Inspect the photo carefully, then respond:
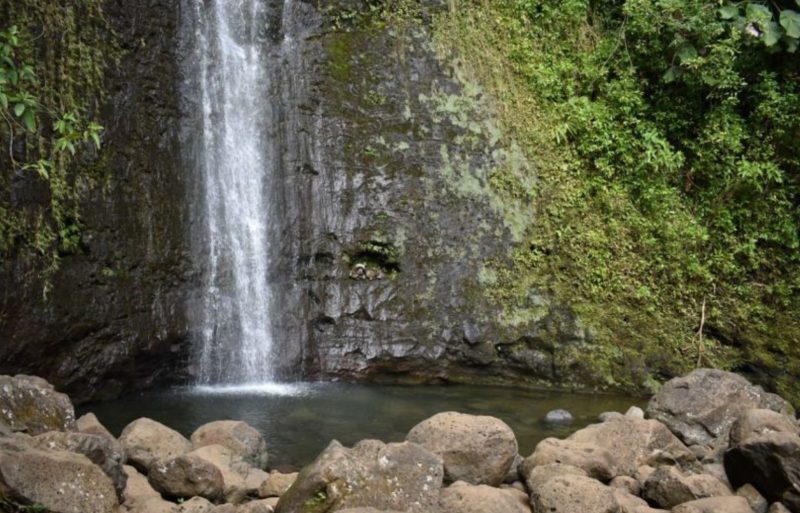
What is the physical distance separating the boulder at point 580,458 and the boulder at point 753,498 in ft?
2.84

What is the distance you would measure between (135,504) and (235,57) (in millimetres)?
7509

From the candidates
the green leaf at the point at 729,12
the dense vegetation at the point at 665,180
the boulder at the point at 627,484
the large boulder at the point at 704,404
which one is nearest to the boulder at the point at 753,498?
the boulder at the point at 627,484

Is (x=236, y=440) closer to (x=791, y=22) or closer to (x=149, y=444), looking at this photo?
(x=149, y=444)

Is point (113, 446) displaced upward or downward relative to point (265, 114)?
downward

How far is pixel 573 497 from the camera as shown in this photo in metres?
4.74

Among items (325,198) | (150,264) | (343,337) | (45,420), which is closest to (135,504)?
(45,420)

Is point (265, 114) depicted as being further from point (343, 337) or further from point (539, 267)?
point (539, 267)

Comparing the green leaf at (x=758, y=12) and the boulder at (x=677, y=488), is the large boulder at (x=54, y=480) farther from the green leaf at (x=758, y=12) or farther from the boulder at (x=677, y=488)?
the green leaf at (x=758, y=12)

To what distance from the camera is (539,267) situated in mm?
10555

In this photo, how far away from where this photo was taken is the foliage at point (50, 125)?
7887mm

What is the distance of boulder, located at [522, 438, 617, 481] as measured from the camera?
5.45 m

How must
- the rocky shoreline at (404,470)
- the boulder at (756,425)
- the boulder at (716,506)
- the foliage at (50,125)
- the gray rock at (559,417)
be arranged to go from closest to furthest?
the rocky shoreline at (404,470), the boulder at (716,506), the boulder at (756,425), the foliage at (50,125), the gray rock at (559,417)

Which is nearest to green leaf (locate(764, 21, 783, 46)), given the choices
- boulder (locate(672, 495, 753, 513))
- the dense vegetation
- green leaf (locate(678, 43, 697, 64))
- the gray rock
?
the dense vegetation

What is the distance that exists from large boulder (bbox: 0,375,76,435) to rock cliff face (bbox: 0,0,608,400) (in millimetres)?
2965
